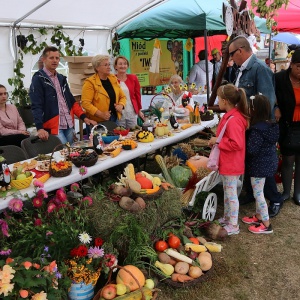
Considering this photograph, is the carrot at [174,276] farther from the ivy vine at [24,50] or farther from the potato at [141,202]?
the ivy vine at [24,50]

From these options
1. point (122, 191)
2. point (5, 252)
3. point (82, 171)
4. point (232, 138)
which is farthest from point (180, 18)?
point (5, 252)

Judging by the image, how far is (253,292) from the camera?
2.77 m

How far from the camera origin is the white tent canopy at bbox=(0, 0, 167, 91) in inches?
226

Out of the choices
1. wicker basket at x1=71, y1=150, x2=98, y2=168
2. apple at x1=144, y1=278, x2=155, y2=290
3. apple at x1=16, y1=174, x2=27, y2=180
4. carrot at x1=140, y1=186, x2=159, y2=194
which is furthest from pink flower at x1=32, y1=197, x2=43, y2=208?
apple at x1=144, y1=278, x2=155, y2=290

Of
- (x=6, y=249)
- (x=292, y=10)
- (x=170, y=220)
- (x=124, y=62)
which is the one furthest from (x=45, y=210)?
(x=292, y=10)

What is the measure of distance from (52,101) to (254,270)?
2.90 meters

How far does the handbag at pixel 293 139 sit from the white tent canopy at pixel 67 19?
13.0ft

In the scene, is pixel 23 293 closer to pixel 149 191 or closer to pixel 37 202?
pixel 37 202

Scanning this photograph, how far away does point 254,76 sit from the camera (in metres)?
3.97

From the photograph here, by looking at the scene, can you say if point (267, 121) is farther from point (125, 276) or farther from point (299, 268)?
point (125, 276)

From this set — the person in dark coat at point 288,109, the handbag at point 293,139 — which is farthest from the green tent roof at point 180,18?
the handbag at point 293,139

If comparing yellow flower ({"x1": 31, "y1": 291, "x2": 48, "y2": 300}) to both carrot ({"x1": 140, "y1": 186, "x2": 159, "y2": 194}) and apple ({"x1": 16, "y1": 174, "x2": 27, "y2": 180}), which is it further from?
carrot ({"x1": 140, "y1": 186, "x2": 159, "y2": 194})

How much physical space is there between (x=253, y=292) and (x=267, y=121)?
1.56 metres

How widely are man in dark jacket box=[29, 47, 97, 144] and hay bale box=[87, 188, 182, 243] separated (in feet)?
6.05
